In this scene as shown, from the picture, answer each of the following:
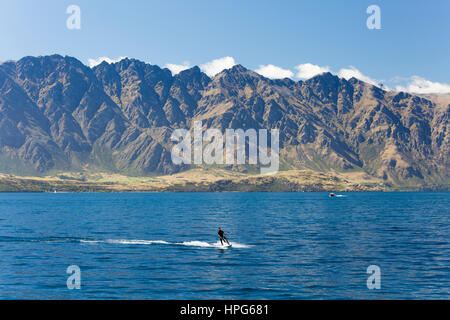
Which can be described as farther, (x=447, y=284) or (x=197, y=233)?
(x=197, y=233)

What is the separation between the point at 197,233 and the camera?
11588 centimetres

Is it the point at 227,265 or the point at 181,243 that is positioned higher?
the point at 227,265

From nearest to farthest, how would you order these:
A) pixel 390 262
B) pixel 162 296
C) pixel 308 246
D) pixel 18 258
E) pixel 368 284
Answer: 1. pixel 162 296
2. pixel 368 284
3. pixel 390 262
4. pixel 18 258
5. pixel 308 246

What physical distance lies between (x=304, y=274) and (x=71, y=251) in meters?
44.1

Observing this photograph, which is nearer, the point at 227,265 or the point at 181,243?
the point at 227,265

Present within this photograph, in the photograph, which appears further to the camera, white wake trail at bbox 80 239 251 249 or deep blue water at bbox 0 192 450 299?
white wake trail at bbox 80 239 251 249

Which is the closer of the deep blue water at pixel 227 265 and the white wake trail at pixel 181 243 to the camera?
the deep blue water at pixel 227 265
